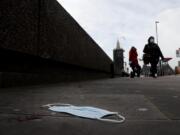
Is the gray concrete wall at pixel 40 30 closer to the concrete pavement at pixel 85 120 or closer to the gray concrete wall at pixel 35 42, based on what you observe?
the gray concrete wall at pixel 35 42

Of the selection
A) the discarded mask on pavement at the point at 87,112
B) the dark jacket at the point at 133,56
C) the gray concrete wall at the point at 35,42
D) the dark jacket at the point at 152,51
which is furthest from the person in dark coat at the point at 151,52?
the discarded mask on pavement at the point at 87,112

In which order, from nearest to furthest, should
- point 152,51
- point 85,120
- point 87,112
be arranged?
point 85,120
point 87,112
point 152,51

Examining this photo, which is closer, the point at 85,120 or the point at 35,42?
the point at 85,120

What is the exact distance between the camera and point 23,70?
9195 mm

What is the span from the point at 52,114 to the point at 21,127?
2.42 feet

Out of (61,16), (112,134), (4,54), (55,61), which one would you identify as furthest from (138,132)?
(61,16)

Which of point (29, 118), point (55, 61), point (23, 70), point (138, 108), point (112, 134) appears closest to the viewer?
point (112, 134)

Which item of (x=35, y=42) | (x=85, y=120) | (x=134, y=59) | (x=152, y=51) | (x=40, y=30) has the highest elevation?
(x=152, y=51)

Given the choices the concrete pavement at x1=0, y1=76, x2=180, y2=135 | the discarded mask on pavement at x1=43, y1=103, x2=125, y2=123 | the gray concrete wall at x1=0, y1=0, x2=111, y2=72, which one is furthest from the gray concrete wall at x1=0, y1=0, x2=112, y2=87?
the discarded mask on pavement at x1=43, y1=103, x2=125, y2=123

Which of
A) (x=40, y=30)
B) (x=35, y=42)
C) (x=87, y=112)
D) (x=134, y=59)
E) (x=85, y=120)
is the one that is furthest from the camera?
(x=134, y=59)

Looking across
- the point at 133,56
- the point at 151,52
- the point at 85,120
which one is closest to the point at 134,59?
the point at 133,56

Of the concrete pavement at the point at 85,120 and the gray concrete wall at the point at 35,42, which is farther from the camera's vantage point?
the gray concrete wall at the point at 35,42

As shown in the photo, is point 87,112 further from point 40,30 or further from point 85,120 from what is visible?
point 40,30

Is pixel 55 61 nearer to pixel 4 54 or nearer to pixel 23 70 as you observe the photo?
pixel 23 70
